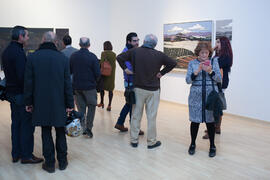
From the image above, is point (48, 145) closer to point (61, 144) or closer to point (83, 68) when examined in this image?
point (61, 144)

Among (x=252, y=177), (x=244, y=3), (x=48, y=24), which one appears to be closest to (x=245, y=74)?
(x=244, y=3)

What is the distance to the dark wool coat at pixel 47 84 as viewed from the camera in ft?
11.0

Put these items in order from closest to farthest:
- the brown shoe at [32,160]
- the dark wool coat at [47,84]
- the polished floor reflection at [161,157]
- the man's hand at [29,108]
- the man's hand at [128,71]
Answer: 1. the dark wool coat at [47,84]
2. the man's hand at [29,108]
3. the polished floor reflection at [161,157]
4. the brown shoe at [32,160]
5. the man's hand at [128,71]

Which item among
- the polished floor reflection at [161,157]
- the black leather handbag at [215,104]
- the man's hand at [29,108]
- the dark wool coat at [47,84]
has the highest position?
the dark wool coat at [47,84]

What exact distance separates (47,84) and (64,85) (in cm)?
20

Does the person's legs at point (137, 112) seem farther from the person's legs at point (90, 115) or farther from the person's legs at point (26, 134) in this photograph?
the person's legs at point (26, 134)

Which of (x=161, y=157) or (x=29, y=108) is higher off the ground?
(x=29, y=108)

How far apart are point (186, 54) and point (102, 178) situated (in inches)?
197

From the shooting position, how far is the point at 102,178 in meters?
3.50

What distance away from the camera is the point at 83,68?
469cm

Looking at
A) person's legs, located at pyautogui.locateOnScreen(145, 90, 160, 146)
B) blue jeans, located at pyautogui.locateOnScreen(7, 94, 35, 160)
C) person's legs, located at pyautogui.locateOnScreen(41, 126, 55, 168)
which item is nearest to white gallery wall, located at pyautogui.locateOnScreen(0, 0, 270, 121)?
person's legs, located at pyautogui.locateOnScreen(145, 90, 160, 146)

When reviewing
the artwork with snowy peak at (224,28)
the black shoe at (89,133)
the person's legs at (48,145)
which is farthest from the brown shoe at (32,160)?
the artwork with snowy peak at (224,28)

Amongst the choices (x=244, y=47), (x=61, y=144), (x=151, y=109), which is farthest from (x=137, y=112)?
(x=244, y=47)

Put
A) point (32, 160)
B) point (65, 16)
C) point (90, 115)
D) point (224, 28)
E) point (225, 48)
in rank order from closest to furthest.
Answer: point (32, 160)
point (225, 48)
point (90, 115)
point (224, 28)
point (65, 16)
